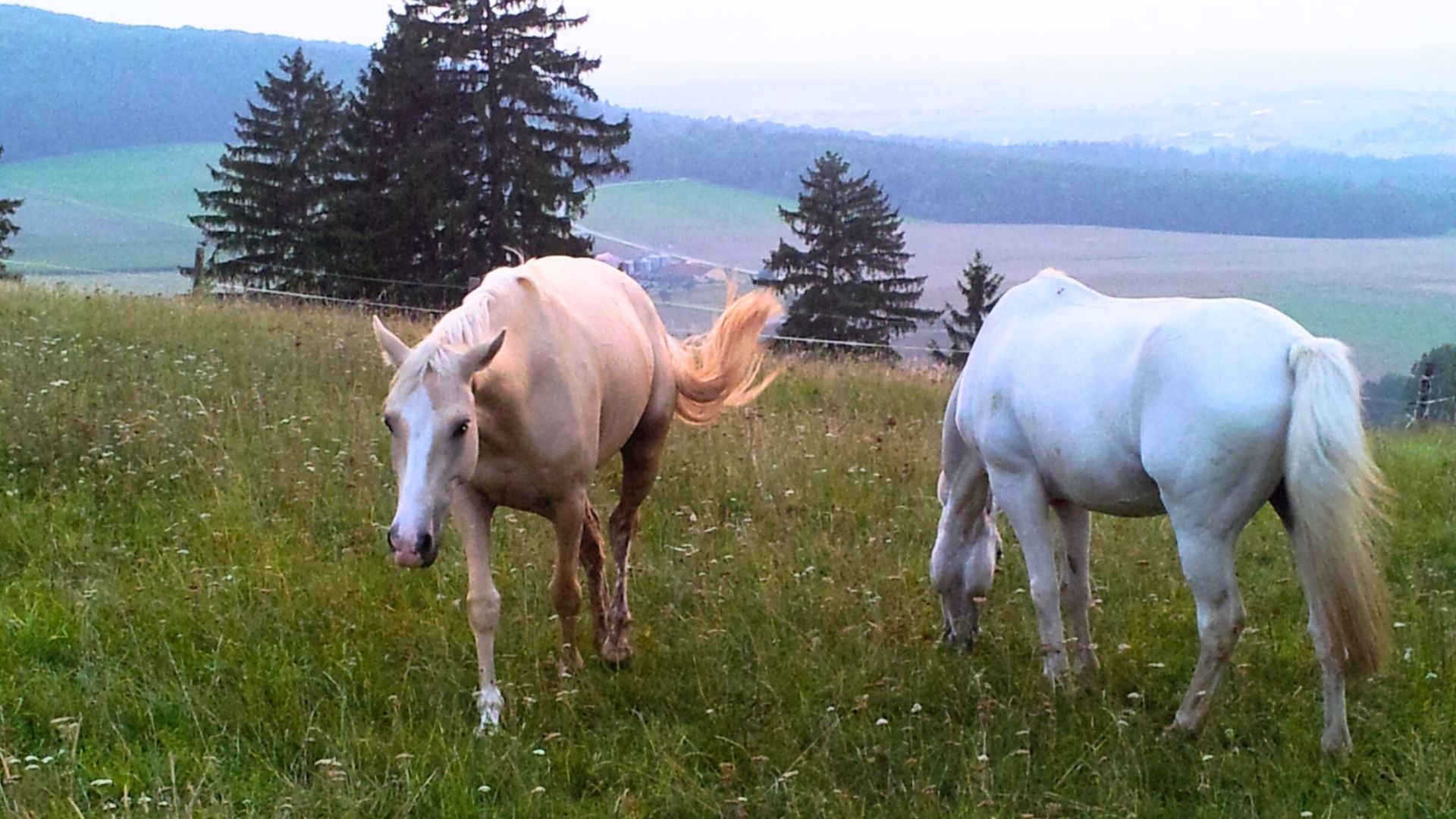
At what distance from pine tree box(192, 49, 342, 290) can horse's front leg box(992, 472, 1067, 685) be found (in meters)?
23.4

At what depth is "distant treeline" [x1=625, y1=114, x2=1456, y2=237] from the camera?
1011 inches

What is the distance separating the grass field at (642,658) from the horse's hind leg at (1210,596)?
22 centimetres

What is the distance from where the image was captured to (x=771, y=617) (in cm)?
516

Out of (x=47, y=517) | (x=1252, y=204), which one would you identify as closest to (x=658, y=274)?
(x=47, y=517)

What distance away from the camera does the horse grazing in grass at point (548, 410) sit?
12.1 feet

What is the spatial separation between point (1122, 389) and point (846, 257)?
26.0 m

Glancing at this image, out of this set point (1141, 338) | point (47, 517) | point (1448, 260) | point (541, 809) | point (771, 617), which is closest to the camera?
point (541, 809)

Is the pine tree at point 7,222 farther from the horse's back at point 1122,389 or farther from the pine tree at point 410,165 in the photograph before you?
the horse's back at point 1122,389

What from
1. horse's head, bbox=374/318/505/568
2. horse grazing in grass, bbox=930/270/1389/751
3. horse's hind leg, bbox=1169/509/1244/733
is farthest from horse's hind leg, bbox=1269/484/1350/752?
horse's head, bbox=374/318/505/568

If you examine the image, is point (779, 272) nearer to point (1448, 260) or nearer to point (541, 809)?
point (1448, 260)

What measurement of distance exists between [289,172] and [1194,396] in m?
27.8

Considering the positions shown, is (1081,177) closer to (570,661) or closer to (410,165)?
(410,165)

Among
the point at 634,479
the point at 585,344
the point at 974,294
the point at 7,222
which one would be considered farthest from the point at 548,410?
the point at 7,222

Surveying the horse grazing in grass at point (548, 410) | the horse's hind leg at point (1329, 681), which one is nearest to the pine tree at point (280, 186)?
the horse grazing in grass at point (548, 410)
